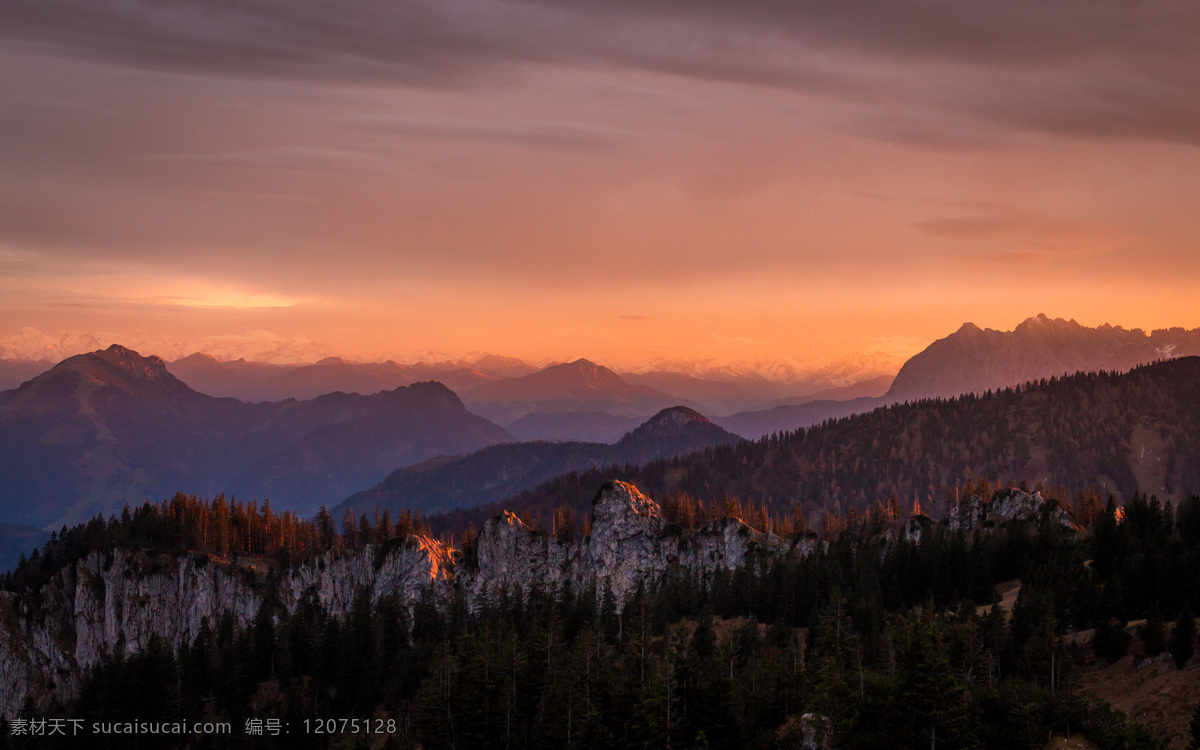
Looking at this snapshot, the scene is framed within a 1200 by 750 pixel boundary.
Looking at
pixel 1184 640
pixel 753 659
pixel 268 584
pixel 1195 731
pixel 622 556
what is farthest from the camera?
pixel 622 556

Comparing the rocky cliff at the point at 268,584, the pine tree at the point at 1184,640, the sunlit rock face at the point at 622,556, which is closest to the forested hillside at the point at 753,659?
the pine tree at the point at 1184,640

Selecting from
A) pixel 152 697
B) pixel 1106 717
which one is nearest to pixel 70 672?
pixel 152 697

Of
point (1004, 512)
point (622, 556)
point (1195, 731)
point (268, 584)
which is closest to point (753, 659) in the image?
point (1195, 731)

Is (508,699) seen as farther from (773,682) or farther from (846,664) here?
(846,664)

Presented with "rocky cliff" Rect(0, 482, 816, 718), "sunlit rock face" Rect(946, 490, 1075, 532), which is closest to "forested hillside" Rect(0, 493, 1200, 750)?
"sunlit rock face" Rect(946, 490, 1075, 532)

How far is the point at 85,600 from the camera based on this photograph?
635 feet

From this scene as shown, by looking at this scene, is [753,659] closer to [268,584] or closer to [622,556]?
[622,556]

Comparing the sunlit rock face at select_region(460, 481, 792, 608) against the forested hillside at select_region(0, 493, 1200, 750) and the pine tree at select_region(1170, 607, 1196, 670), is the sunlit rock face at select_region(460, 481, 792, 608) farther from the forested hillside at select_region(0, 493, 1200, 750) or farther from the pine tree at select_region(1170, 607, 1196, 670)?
the pine tree at select_region(1170, 607, 1196, 670)

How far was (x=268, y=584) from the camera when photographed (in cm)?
19138

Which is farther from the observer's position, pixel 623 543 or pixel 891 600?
pixel 623 543

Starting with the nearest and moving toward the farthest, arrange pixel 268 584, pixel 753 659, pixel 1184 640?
pixel 1184 640 → pixel 753 659 → pixel 268 584

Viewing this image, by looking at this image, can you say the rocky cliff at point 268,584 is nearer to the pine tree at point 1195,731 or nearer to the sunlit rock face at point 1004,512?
the sunlit rock face at point 1004,512

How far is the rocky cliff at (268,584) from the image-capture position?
18762 centimetres

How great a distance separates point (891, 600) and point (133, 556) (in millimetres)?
164597
